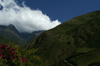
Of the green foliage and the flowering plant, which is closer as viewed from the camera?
the green foliage

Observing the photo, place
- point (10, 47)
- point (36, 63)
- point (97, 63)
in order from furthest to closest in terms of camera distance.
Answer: point (97, 63) → point (36, 63) → point (10, 47)

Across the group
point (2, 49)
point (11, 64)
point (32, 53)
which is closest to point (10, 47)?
point (2, 49)

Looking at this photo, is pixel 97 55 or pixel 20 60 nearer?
pixel 20 60

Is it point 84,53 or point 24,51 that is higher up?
point 84,53

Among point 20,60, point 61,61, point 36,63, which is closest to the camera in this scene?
point 20,60

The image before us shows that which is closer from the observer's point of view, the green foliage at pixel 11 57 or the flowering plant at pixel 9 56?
the green foliage at pixel 11 57

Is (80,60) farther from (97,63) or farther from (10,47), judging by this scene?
(10,47)

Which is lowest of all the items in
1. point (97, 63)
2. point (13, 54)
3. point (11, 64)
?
point (11, 64)

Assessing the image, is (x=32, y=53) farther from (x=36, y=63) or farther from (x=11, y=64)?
(x=11, y=64)

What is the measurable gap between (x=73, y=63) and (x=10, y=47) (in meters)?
167

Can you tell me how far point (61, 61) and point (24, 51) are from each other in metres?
177

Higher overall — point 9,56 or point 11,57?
point 9,56

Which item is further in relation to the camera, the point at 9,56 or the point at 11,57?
the point at 9,56

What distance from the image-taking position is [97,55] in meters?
175
